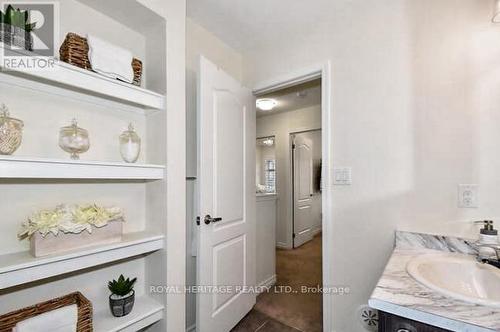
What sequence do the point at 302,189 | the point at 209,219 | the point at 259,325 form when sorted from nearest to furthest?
the point at 209,219 → the point at 259,325 → the point at 302,189

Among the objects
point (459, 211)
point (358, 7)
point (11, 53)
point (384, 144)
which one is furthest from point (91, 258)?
point (358, 7)

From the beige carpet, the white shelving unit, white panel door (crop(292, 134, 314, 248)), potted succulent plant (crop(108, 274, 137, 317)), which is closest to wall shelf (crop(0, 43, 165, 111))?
the white shelving unit

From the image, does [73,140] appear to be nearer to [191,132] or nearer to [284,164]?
[191,132]

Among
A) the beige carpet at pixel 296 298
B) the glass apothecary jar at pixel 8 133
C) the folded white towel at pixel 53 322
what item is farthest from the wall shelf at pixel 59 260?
the beige carpet at pixel 296 298

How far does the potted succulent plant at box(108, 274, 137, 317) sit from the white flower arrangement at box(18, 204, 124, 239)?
35cm

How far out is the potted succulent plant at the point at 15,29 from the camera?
0.88 meters

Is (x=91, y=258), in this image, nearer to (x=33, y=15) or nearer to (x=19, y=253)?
(x=19, y=253)

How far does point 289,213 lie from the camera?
4094mm

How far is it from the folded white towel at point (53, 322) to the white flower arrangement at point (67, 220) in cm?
32

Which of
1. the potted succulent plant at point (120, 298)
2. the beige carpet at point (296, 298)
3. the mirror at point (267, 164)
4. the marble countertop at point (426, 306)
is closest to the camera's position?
the marble countertop at point (426, 306)

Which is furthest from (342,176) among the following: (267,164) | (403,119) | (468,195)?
(267,164)

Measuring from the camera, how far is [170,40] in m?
1.37

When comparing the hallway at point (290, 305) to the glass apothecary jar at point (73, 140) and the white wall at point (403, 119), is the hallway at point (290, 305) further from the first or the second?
the glass apothecary jar at point (73, 140)

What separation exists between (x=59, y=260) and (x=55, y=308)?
0.27m
